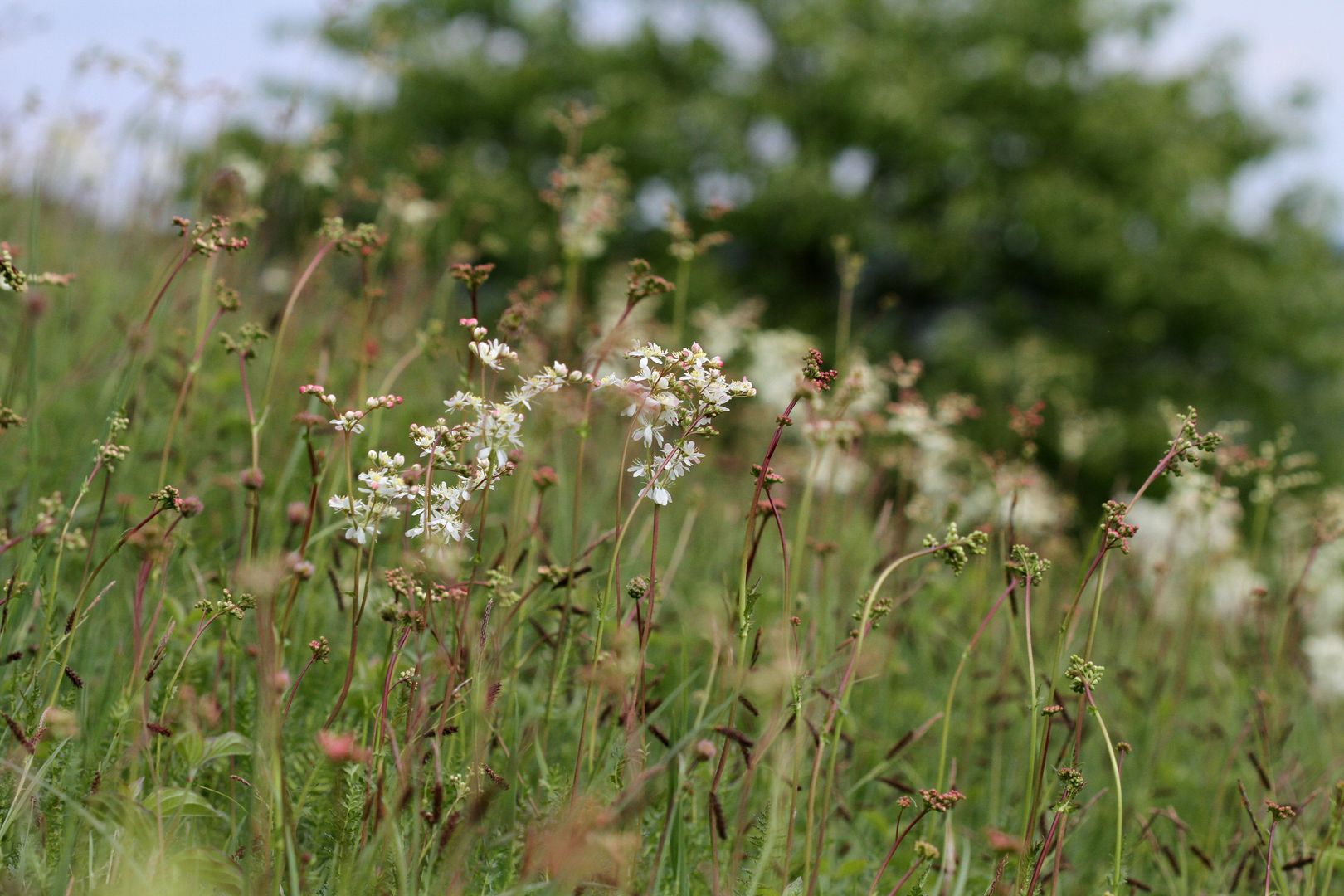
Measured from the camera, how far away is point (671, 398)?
1.61 m

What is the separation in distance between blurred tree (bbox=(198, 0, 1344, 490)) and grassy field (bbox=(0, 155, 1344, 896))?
14003mm

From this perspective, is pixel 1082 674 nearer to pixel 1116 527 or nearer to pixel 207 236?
pixel 1116 527

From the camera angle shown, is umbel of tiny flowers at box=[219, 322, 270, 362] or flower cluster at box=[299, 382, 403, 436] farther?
umbel of tiny flowers at box=[219, 322, 270, 362]

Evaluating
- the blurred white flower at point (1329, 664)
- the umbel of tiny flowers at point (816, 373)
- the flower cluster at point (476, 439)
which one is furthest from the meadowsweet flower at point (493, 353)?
the blurred white flower at point (1329, 664)

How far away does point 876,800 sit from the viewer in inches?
109

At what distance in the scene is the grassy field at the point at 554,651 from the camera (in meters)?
1.63

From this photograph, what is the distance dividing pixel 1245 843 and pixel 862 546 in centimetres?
194

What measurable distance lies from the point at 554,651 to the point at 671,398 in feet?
2.11

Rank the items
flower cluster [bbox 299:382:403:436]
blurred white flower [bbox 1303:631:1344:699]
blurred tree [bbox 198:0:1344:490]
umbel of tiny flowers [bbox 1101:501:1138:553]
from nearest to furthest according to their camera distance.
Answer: flower cluster [bbox 299:382:403:436] → umbel of tiny flowers [bbox 1101:501:1138:553] → blurred white flower [bbox 1303:631:1344:699] → blurred tree [bbox 198:0:1344:490]

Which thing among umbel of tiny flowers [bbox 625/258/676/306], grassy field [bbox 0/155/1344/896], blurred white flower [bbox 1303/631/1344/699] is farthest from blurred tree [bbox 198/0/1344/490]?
umbel of tiny flowers [bbox 625/258/676/306]

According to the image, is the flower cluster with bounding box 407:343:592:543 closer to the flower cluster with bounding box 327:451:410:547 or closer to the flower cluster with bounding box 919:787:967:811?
the flower cluster with bounding box 327:451:410:547

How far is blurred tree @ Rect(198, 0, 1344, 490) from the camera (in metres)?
19.0

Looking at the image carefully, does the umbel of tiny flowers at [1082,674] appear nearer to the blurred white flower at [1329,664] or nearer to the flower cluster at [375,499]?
the flower cluster at [375,499]

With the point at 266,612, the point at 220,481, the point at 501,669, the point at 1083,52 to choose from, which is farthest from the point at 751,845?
the point at 1083,52
